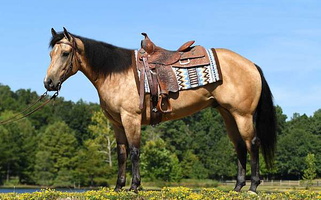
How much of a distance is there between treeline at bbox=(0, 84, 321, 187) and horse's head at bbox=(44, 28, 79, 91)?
44273mm

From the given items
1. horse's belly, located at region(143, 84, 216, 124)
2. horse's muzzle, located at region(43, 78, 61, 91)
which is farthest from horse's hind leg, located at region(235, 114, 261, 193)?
horse's muzzle, located at region(43, 78, 61, 91)

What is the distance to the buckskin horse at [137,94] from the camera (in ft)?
28.0

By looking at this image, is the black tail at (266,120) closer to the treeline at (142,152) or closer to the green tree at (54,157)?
the treeline at (142,152)

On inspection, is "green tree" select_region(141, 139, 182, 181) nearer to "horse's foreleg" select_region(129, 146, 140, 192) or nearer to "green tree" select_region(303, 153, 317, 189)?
"green tree" select_region(303, 153, 317, 189)

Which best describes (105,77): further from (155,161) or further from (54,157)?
(54,157)

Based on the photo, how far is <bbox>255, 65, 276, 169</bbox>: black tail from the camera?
935cm

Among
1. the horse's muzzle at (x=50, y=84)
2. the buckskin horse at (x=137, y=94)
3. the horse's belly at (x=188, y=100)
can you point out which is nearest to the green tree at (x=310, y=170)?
the buckskin horse at (x=137, y=94)

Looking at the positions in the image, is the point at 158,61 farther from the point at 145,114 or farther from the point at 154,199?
the point at 154,199

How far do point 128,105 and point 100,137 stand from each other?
46403mm

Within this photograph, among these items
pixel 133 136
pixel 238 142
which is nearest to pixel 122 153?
pixel 133 136

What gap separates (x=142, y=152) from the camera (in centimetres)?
5781

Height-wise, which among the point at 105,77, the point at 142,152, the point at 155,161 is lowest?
the point at 105,77

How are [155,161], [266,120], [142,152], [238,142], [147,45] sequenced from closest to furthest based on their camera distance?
[147,45]
[266,120]
[238,142]
[155,161]
[142,152]

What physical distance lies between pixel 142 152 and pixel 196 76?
49395 millimetres
